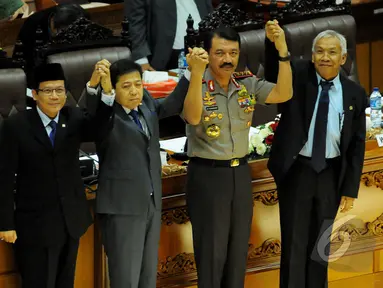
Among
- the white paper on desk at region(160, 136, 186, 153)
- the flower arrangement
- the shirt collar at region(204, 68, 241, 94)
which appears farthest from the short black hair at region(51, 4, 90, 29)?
the shirt collar at region(204, 68, 241, 94)

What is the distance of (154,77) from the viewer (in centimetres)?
595

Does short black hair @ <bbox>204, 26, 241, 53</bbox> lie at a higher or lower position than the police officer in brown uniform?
higher

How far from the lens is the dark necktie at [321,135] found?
14.1 ft

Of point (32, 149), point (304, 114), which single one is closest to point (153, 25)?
point (304, 114)

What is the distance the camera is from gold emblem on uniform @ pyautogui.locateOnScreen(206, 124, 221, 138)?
4.13 meters

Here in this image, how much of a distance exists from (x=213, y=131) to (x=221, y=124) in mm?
47

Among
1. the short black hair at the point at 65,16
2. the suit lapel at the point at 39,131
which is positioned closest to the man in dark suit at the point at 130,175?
the suit lapel at the point at 39,131

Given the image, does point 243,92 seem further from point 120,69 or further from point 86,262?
point 86,262

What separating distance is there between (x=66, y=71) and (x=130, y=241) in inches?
72.4

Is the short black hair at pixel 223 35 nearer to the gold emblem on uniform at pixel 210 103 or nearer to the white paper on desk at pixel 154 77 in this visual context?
the gold emblem on uniform at pixel 210 103

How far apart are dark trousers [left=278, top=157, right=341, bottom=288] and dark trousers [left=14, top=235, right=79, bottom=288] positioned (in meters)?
1.03

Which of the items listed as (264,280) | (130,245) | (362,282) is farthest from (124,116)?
(362,282)

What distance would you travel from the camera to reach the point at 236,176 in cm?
416

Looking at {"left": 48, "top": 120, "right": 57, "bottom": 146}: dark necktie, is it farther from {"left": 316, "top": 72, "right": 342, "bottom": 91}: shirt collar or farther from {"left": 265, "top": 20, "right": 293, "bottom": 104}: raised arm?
{"left": 316, "top": 72, "right": 342, "bottom": 91}: shirt collar
